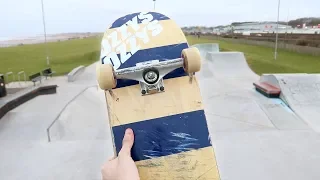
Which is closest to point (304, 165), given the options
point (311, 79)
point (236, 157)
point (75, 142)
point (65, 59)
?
point (236, 157)

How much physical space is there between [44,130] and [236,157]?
480 cm

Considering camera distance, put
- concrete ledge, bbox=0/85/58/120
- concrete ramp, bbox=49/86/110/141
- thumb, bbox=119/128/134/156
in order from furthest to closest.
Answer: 1. concrete ledge, bbox=0/85/58/120
2. concrete ramp, bbox=49/86/110/141
3. thumb, bbox=119/128/134/156

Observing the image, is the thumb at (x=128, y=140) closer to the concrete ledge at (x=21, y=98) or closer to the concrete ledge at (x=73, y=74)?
the concrete ledge at (x=21, y=98)

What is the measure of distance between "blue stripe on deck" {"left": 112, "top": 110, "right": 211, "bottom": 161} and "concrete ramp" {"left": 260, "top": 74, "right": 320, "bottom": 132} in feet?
19.8

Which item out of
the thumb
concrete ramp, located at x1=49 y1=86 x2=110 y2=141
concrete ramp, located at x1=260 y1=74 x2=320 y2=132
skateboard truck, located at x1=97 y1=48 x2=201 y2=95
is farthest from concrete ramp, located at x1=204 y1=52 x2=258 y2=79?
the thumb

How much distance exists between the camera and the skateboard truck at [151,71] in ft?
8.24

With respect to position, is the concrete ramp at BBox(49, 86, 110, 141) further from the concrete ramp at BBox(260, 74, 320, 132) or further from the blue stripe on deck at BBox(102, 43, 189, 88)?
the concrete ramp at BBox(260, 74, 320, 132)

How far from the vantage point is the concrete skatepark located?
18.1 feet

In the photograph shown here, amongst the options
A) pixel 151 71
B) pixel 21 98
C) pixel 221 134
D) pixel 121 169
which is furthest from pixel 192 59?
pixel 21 98

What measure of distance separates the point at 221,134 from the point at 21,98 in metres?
7.29

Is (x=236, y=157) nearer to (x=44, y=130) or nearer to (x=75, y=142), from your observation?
(x=75, y=142)

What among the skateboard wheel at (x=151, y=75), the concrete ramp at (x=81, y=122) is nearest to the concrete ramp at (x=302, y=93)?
the concrete ramp at (x=81, y=122)

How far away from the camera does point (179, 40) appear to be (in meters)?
2.79

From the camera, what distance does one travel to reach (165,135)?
8.69ft
